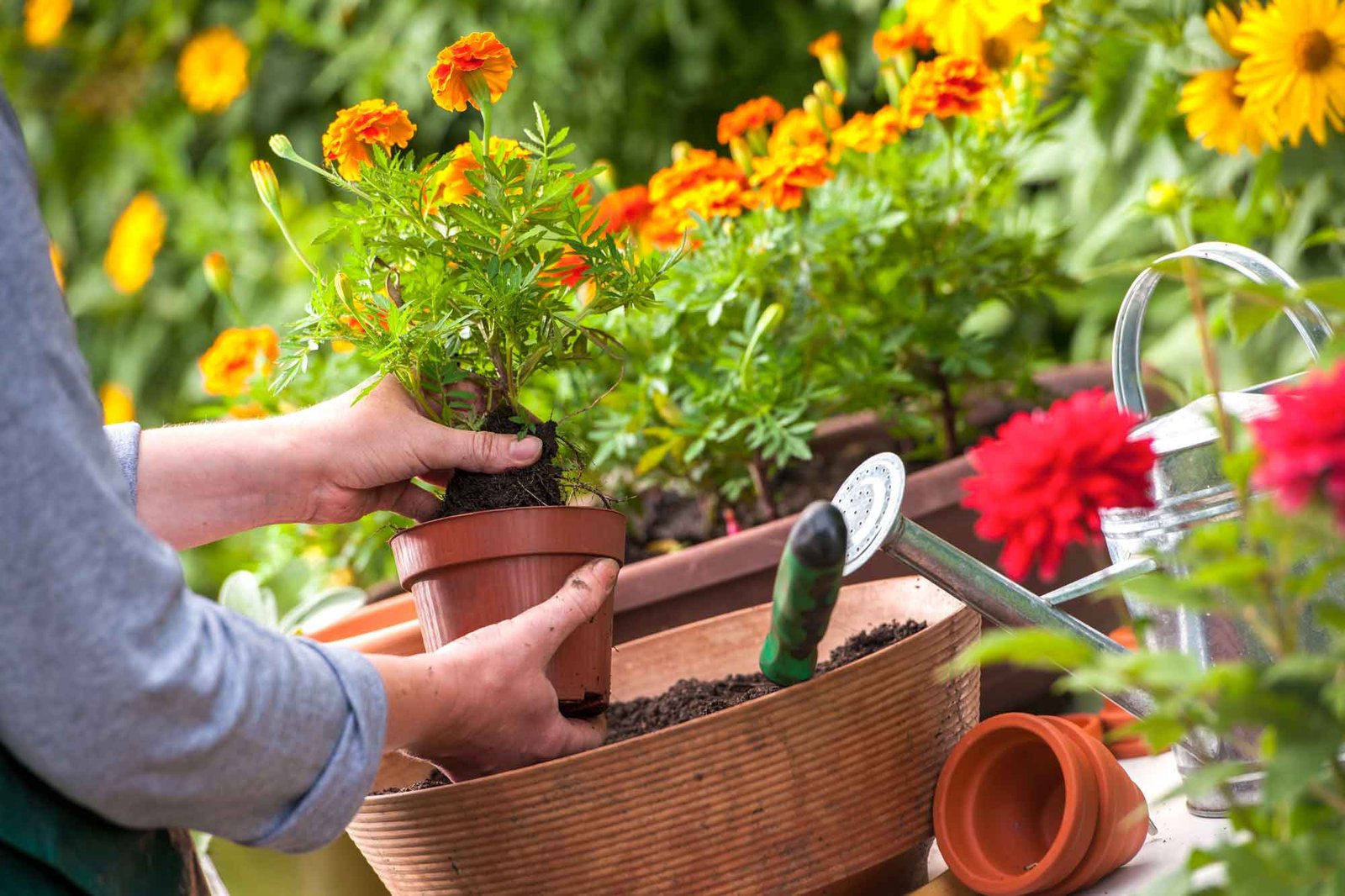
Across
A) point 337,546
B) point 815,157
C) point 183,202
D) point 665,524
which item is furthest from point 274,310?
point 815,157

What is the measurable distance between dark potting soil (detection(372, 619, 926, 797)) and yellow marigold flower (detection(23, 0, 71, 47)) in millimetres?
2217

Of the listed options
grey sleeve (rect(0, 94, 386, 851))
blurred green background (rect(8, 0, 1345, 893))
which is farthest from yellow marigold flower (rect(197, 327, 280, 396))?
grey sleeve (rect(0, 94, 386, 851))

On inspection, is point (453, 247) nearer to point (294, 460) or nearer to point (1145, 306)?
point (294, 460)

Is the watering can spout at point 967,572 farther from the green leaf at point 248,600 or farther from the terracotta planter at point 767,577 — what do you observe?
the green leaf at point 248,600

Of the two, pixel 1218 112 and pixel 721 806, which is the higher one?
pixel 1218 112

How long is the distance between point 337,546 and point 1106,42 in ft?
3.65

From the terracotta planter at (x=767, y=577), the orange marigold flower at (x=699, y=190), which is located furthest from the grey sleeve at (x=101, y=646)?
the orange marigold flower at (x=699, y=190)

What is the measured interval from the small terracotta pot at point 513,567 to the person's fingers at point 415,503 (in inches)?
4.0

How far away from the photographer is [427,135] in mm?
2344

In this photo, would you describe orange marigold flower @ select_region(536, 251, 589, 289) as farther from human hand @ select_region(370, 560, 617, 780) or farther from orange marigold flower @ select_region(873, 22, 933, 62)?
orange marigold flower @ select_region(873, 22, 933, 62)

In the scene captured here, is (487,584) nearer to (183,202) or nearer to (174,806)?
(174,806)

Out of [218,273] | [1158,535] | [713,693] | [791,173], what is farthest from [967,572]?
[218,273]

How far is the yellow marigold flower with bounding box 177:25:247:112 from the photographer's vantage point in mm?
2516

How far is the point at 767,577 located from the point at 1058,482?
26.5 inches
